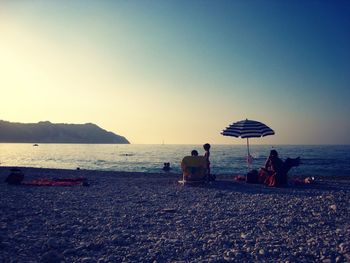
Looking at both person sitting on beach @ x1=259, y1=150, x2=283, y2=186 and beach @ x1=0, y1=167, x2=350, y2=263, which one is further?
person sitting on beach @ x1=259, y1=150, x2=283, y2=186

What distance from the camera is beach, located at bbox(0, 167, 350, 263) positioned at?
5246mm

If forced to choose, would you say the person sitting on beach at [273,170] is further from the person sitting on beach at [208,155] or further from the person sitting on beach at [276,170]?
the person sitting on beach at [208,155]

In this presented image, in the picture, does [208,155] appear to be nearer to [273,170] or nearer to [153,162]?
[273,170]

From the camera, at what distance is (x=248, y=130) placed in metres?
17.0

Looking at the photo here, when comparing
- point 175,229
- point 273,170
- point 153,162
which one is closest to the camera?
point 175,229

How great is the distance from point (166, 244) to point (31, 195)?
8501 mm

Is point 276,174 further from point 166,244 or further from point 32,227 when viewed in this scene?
point 32,227

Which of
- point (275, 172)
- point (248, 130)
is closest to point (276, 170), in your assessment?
point (275, 172)

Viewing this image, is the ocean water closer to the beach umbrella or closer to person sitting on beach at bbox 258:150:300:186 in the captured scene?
the beach umbrella

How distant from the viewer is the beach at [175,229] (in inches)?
207

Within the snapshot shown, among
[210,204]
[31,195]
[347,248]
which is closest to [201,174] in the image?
[210,204]

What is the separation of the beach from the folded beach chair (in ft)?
14.4

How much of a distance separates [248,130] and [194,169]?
3982 millimetres

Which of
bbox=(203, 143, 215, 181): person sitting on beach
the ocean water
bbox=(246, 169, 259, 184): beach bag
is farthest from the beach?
the ocean water
